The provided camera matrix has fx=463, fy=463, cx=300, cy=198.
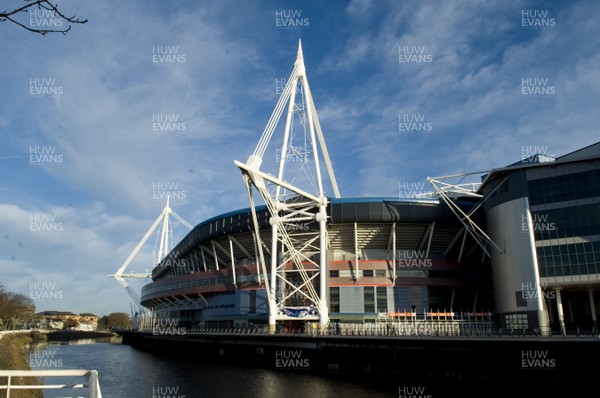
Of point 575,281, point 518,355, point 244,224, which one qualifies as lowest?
point 518,355

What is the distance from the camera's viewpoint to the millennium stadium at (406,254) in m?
43.2

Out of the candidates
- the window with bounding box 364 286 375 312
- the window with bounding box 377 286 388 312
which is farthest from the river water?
the window with bounding box 377 286 388 312

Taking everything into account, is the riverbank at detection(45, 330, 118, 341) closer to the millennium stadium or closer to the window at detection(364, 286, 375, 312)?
the millennium stadium

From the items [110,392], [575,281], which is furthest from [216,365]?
[575,281]

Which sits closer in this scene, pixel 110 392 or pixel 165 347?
pixel 110 392

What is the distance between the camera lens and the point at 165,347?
78000 millimetres

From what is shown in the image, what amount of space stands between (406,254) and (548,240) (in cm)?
2243

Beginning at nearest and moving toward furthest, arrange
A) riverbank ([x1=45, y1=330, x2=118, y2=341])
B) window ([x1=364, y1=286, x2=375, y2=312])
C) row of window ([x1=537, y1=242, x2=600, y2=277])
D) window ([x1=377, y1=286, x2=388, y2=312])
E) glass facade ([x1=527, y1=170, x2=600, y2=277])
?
row of window ([x1=537, y1=242, x2=600, y2=277])
glass facade ([x1=527, y1=170, x2=600, y2=277])
window ([x1=377, y1=286, x2=388, y2=312])
window ([x1=364, y1=286, x2=375, y2=312])
riverbank ([x1=45, y1=330, x2=118, y2=341])

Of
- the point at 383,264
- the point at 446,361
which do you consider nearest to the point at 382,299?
the point at 383,264

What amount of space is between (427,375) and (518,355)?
733cm

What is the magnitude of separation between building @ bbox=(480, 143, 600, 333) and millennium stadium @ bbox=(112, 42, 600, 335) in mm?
98

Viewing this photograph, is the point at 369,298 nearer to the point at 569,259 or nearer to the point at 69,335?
the point at 569,259

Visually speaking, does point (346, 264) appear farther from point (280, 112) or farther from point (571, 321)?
point (571, 321)

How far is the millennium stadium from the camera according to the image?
142 ft
